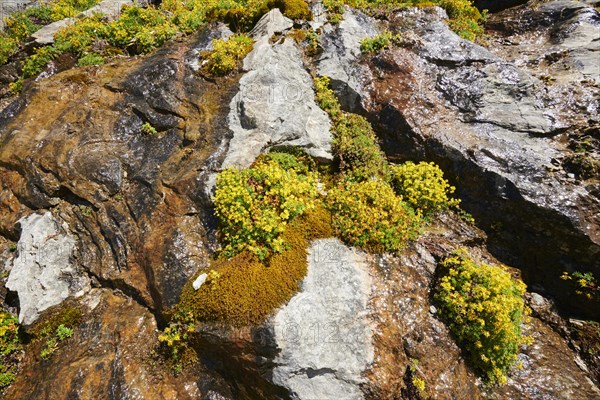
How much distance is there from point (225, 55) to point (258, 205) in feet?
18.8

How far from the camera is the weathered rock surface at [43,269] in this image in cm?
723

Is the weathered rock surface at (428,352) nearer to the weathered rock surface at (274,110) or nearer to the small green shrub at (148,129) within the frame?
the weathered rock surface at (274,110)

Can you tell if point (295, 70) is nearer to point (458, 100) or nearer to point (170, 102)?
point (170, 102)

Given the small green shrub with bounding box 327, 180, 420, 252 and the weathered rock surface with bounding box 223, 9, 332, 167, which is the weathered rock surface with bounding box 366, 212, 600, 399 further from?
the weathered rock surface with bounding box 223, 9, 332, 167

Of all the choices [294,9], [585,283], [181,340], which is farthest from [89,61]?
[585,283]

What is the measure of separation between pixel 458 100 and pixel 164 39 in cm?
1047

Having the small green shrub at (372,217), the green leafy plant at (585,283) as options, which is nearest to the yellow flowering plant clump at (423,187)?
the small green shrub at (372,217)

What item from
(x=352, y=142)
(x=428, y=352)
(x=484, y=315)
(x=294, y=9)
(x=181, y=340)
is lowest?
(x=181, y=340)

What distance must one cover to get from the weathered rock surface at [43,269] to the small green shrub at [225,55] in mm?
6228

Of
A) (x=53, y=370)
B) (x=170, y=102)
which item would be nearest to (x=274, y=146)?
(x=170, y=102)

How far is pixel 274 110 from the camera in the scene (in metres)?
8.74

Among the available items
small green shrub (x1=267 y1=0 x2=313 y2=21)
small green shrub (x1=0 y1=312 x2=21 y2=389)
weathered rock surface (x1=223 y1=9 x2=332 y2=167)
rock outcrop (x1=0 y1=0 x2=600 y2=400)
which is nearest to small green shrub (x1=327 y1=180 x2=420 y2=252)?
rock outcrop (x1=0 y1=0 x2=600 y2=400)

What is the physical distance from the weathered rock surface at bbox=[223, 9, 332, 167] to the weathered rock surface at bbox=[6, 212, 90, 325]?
4517 mm

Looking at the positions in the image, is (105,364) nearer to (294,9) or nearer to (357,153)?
(357,153)
